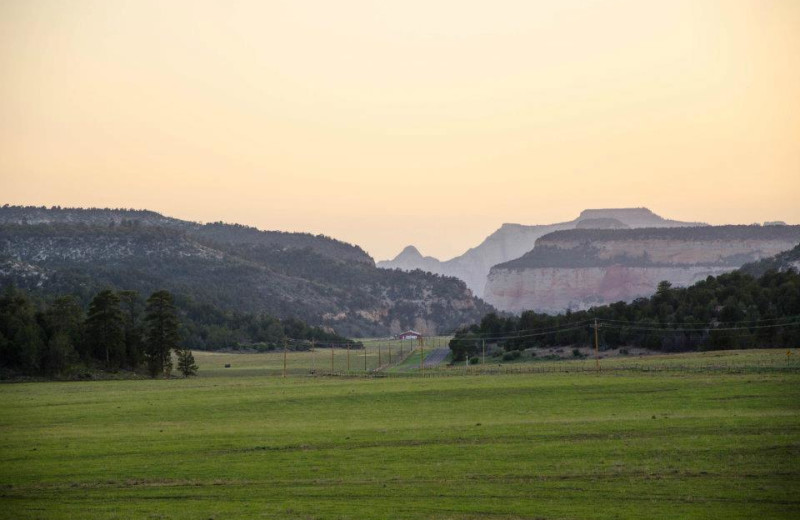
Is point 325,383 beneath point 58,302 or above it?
beneath

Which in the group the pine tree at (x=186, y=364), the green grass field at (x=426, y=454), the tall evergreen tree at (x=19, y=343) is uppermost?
the tall evergreen tree at (x=19, y=343)

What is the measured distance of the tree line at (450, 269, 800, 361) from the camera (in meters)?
94.8

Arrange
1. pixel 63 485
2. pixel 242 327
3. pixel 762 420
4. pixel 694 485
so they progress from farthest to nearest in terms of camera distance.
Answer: pixel 242 327, pixel 762 420, pixel 63 485, pixel 694 485

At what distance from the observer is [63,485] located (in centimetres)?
2942

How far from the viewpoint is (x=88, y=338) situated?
92.9 meters

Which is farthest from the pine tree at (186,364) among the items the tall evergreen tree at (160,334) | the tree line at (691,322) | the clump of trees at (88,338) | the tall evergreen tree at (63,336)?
the tree line at (691,322)

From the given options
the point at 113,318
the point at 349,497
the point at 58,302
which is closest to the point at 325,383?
the point at 113,318

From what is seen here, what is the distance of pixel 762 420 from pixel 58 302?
72.0 meters

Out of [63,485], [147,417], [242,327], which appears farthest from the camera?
[242,327]

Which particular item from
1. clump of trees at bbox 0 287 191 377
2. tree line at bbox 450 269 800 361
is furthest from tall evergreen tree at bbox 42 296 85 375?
tree line at bbox 450 269 800 361

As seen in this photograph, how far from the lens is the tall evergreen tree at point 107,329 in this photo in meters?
92.4

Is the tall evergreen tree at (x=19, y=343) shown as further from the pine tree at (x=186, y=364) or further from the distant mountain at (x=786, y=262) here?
the distant mountain at (x=786, y=262)

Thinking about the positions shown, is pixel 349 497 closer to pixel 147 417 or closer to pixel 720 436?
pixel 720 436

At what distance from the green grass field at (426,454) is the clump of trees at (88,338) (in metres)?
28.5
